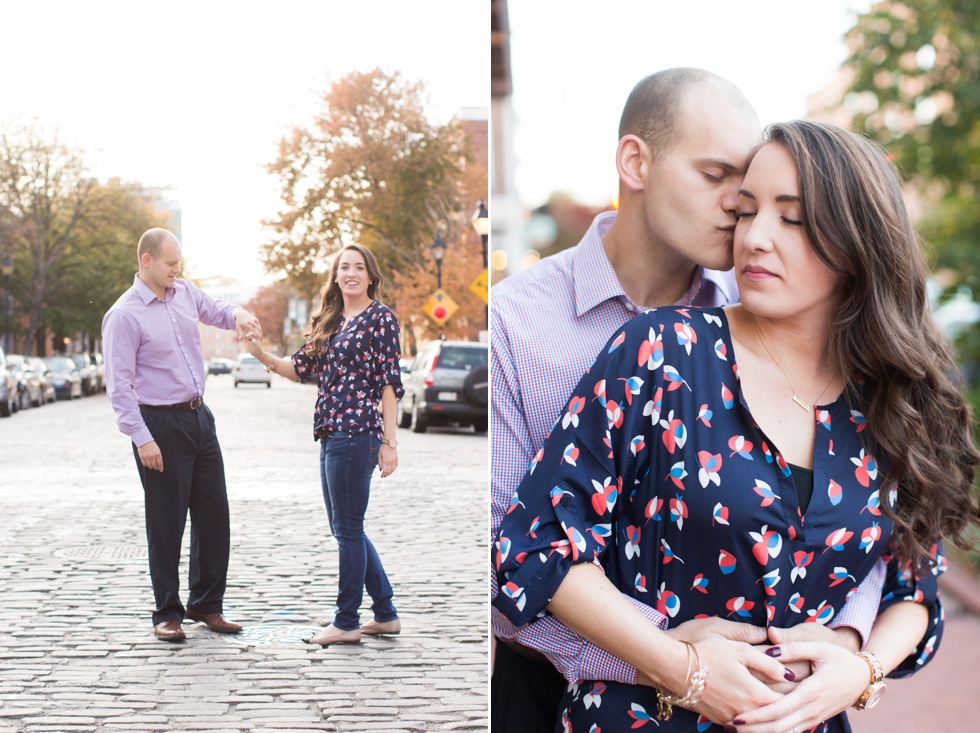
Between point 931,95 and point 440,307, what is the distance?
8481 mm

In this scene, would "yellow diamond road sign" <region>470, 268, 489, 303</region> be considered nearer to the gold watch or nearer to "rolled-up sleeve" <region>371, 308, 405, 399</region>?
"rolled-up sleeve" <region>371, 308, 405, 399</region>

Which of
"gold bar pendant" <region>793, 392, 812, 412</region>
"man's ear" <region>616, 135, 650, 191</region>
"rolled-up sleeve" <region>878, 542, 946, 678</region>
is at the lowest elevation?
"rolled-up sleeve" <region>878, 542, 946, 678</region>

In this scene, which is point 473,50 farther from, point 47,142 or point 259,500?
point 259,500

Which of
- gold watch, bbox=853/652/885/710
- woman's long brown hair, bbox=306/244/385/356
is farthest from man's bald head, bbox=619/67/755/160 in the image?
gold watch, bbox=853/652/885/710

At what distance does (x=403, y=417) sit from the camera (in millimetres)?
2514

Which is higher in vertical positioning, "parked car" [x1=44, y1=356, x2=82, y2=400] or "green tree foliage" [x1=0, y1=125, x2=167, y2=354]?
"green tree foliage" [x1=0, y1=125, x2=167, y2=354]

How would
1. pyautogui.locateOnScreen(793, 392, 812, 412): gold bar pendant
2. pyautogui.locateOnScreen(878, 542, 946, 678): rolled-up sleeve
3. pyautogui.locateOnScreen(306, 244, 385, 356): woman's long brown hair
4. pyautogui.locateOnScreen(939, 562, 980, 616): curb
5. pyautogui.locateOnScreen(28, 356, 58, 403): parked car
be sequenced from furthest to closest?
pyautogui.locateOnScreen(939, 562, 980, 616): curb, pyautogui.locateOnScreen(306, 244, 385, 356): woman's long brown hair, pyautogui.locateOnScreen(28, 356, 58, 403): parked car, pyautogui.locateOnScreen(878, 542, 946, 678): rolled-up sleeve, pyautogui.locateOnScreen(793, 392, 812, 412): gold bar pendant

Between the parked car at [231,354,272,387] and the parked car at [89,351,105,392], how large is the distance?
0.27m

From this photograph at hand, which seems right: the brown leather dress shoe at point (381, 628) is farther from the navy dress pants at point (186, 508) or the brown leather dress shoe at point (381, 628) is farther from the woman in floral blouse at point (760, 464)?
the woman in floral blouse at point (760, 464)

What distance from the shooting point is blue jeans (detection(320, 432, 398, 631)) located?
249 centimetres

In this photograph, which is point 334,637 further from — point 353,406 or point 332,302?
point 332,302

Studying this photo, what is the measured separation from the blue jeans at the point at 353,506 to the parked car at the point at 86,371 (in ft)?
1.68

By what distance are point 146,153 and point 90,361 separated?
469mm

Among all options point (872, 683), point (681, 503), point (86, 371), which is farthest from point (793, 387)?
point (86, 371)
